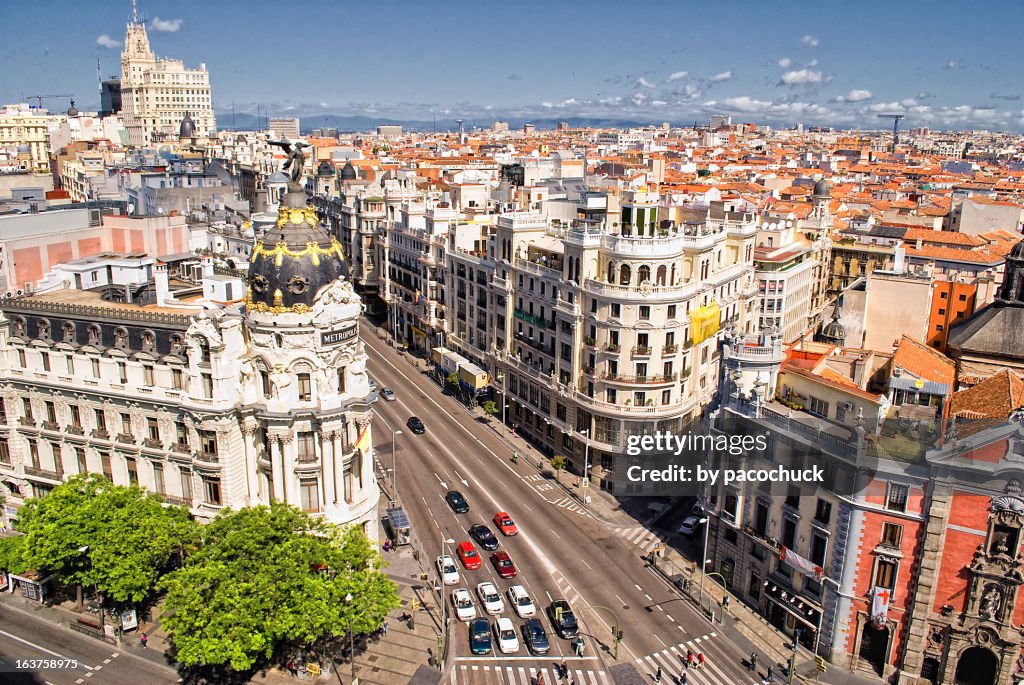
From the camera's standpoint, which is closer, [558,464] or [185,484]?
[185,484]

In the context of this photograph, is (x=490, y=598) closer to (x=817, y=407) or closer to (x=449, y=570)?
(x=449, y=570)

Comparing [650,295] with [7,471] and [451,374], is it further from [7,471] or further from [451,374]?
[7,471]

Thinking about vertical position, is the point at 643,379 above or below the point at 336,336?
below

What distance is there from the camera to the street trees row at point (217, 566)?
5666 cm

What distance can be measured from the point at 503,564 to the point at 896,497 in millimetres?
35419

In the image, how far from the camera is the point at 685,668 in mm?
65250

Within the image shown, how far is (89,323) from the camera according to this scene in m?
73.1

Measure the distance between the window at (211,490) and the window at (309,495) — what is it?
758 cm

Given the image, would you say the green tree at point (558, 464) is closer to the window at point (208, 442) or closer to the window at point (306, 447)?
the window at point (306, 447)

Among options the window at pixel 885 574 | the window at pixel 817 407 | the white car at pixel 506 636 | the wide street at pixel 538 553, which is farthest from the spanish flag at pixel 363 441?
the window at pixel 885 574

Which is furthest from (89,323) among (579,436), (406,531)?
(579,436)

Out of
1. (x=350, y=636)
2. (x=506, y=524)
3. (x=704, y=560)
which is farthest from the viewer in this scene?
(x=506, y=524)

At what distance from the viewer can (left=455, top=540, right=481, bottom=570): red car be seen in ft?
258

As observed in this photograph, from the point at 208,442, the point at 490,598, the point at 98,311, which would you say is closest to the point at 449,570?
the point at 490,598
